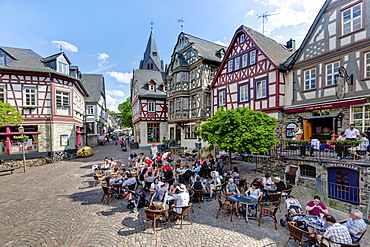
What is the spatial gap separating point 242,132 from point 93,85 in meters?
35.6

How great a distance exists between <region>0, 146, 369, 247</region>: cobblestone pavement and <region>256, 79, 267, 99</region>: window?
887cm

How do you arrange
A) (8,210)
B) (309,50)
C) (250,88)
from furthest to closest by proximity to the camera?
(250,88) < (309,50) < (8,210)

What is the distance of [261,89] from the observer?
15203 millimetres

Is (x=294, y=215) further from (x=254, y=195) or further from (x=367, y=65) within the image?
(x=367, y=65)

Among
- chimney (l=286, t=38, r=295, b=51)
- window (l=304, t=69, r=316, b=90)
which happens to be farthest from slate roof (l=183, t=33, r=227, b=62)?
window (l=304, t=69, r=316, b=90)

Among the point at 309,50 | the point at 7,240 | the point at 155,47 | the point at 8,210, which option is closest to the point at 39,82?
the point at 8,210

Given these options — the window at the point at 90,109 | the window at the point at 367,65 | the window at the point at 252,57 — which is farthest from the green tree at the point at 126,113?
the window at the point at 367,65

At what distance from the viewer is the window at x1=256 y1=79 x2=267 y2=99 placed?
14851 mm

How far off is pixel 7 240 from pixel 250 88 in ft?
55.0

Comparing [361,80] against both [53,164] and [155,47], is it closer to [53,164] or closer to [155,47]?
[53,164]

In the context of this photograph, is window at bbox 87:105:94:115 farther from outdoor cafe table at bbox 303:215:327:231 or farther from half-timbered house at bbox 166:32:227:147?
outdoor cafe table at bbox 303:215:327:231

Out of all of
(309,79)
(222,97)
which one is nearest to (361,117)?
(309,79)

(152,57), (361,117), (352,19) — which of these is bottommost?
(361,117)

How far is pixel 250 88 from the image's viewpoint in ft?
52.3
